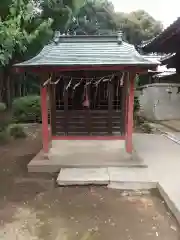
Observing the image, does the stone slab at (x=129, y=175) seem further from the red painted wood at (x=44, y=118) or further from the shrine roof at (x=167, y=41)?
the shrine roof at (x=167, y=41)

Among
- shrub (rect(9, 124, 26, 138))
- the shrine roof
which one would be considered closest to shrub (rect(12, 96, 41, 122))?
shrub (rect(9, 124, 26, 138))

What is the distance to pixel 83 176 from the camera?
624 centimetres

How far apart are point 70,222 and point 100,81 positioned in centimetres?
465

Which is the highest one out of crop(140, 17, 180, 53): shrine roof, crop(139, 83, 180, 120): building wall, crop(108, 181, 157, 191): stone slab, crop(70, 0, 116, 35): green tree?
crop(70, 0, 116, 35): green tree

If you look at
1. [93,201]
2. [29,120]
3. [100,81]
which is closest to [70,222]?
[93,201]

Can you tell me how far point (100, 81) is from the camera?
8234mm

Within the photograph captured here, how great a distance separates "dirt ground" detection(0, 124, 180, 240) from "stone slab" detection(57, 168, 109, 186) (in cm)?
16

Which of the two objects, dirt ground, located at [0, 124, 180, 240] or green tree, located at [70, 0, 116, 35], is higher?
green tree, located at [70, 0, 116, 35]

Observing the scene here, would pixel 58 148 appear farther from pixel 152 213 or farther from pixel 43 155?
pixel 152 213

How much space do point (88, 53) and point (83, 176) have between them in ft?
10.7

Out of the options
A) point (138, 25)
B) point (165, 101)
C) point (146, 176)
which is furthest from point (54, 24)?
point (146, 176)

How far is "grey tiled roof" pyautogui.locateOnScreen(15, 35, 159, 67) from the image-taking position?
6.95 metres

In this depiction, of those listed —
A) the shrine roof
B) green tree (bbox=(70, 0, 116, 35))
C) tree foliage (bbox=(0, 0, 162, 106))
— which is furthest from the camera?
green tree (bbox=(70, 0, 116, 35))

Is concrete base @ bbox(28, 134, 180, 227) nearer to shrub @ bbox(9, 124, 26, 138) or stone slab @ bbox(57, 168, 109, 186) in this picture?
stone slab @ bbox(57, 168, 109, 186)
